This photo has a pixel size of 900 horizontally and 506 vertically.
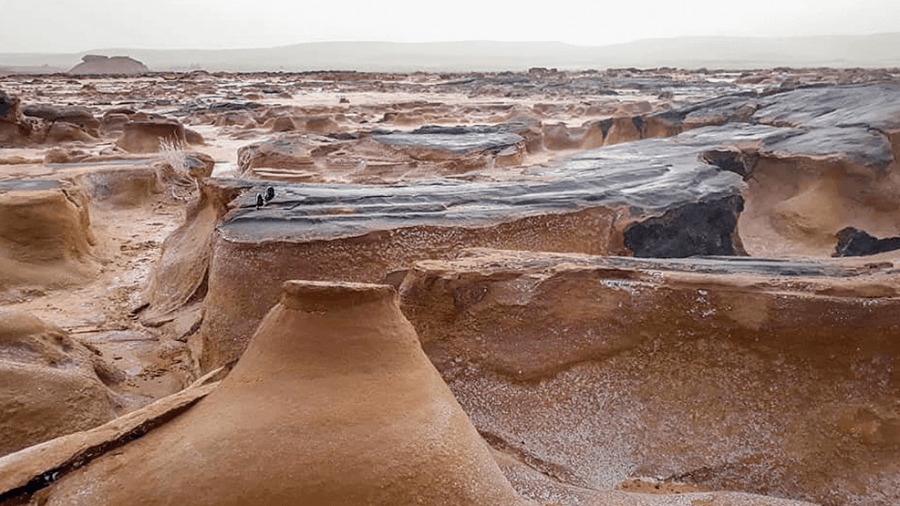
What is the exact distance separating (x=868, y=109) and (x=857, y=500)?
5023 millimetres

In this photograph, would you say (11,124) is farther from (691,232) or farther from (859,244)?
(859,244)

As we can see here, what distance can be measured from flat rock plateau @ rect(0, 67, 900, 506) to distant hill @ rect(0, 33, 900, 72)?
53.1 metres

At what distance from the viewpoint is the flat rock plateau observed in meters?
1.35

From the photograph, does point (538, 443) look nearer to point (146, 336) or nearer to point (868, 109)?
point (146, 336)

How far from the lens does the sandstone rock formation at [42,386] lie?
6.16 ft

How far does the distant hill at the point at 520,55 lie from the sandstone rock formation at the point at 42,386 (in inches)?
2134

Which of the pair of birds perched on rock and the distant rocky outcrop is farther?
the distant rocky outcrop

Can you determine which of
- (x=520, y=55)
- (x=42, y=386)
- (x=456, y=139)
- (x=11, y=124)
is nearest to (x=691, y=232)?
(x=42, y=386)

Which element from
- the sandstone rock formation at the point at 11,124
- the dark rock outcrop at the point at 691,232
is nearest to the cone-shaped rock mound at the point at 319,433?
the dark rock outcrop at the point at 691,232

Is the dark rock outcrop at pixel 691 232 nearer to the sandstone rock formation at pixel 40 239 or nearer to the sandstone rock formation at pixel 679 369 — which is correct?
the sandstone rock formation at pixel 679 369

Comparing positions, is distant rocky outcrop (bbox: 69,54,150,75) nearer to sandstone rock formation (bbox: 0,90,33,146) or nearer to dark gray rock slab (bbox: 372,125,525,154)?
sandstone rock formation (bbox: 0,90,33,146)

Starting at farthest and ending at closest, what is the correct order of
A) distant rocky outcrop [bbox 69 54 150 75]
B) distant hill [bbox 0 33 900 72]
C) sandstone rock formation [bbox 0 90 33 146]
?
distant hill [bbox 0 33 900 72] → distant rocky outcrop [bbox 69 54 150 75] → sandstone rock formation [bbox 0 90 33 146]

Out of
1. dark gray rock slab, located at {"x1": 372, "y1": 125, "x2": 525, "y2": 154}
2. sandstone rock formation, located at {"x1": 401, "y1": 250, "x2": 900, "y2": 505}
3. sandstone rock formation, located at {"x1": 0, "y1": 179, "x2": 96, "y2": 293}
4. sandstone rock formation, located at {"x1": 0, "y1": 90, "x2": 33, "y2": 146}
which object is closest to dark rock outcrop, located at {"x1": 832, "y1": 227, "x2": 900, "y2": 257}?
sandstone rock formation, located at {"x1": 401, "y1": 250, "x2": 900, "y2": 505}

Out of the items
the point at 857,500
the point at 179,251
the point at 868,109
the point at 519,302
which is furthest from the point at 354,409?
the point at 868,109
